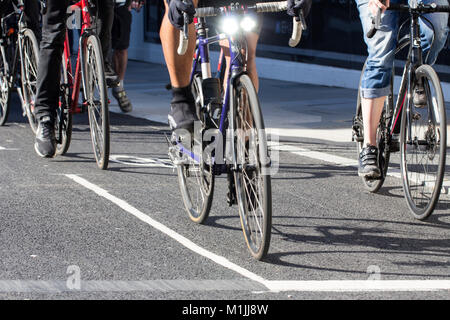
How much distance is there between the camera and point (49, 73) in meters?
6.71

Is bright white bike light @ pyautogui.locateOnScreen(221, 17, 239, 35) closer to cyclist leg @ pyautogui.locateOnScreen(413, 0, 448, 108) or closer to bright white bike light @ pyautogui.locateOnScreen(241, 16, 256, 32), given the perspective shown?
bright white bike light @ pyautogui.locateOnScreen(241, 16, 256, 32)

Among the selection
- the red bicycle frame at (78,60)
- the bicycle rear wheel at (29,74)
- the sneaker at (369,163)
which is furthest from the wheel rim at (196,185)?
the bicycle rear wheel at (29,74)

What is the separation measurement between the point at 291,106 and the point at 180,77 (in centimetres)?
562

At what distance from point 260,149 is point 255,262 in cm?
57

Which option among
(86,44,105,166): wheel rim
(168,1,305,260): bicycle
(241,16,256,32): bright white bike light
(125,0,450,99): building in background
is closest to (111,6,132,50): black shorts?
(86,44,105,166): wheel rim

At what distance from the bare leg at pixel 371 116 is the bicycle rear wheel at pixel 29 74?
2.85 m

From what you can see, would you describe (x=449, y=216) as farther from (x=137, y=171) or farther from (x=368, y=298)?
(x=137, y=171)

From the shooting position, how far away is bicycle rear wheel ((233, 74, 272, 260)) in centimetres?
405

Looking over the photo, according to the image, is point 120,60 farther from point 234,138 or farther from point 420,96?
point 234,138

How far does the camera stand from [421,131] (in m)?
5.25

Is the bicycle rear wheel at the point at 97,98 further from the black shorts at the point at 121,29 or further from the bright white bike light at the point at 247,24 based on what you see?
the black shorts at the point at 121,29

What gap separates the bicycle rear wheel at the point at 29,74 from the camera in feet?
24.4

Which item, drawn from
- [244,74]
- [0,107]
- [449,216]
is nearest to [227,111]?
[244,74]

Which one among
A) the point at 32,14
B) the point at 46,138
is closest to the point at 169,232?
the point at 46,138
